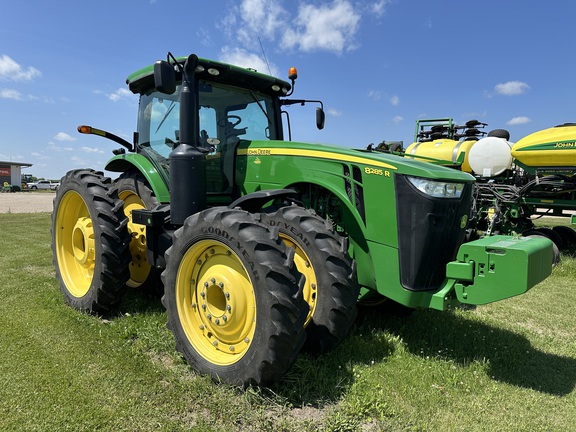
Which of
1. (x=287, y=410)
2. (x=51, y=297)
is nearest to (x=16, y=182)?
(x=51, y=297)

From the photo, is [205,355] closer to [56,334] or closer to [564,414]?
[56,334]

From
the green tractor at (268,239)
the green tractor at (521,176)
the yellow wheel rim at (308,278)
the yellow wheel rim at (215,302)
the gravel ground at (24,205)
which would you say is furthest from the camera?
the gravel ground at (24,205)

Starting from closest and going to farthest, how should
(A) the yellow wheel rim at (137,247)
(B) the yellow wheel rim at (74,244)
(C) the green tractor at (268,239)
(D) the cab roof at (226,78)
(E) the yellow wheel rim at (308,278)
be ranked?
(C) the green tractor at (268,239)
(E) the yellow wheel rim at (308,278)
(D) the cab roof at (226,78)
(B) the yellow wheel rim at (74,244)
(A) the yellow wheel rim at (137,247)

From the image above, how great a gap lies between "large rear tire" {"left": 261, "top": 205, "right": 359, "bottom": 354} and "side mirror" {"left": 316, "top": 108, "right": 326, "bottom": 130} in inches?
75.5

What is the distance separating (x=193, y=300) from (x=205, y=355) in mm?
418

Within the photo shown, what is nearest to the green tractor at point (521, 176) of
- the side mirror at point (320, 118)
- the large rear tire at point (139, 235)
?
the side mirror at point (320, 118)

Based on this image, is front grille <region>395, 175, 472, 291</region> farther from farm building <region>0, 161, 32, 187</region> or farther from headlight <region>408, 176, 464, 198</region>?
farm building <region>0, 161, 32, 187</region>

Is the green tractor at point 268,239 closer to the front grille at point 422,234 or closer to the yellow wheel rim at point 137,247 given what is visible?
the front grille at point 422,234

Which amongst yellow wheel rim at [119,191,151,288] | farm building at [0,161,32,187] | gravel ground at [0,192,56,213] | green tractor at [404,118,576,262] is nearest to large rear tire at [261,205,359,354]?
yellow wheel rim at [119,191,151,288]

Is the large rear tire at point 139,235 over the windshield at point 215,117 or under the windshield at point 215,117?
under

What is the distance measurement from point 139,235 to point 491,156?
7.27 metres

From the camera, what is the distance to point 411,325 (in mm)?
4066

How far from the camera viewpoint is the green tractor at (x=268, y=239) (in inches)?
107

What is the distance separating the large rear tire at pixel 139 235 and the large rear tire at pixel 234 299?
1.39 m
